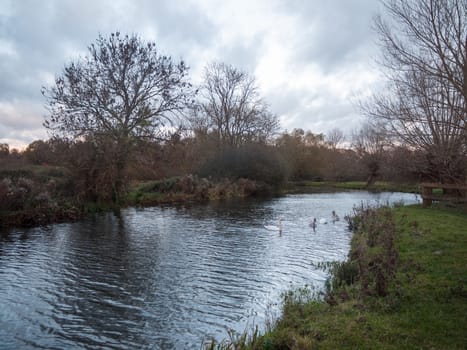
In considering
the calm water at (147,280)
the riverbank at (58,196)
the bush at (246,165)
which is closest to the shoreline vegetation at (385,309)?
the calm water at (147,280)

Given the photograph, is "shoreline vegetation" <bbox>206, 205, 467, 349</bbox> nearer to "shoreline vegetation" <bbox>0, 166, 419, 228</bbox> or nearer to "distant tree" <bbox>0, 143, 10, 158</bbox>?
"shoreline vegetation" <bbox>0, 166, 419, 228</bbox>

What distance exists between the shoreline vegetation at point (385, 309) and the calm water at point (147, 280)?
0.85 m

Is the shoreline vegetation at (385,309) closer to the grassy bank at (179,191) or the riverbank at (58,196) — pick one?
the riverbank at (58,196)

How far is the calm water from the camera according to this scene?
5.82 metres

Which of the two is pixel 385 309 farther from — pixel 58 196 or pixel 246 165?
pixel 246 165

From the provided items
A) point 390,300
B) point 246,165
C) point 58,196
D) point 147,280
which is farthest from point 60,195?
point 246,165

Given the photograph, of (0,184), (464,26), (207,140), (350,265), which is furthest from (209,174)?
(464,26)

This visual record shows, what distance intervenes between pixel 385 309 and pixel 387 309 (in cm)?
3

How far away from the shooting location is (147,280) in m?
8.46

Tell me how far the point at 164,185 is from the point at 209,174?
29.2 ft

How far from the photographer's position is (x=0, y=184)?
49.5 feet

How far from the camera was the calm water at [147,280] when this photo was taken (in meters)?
5.82

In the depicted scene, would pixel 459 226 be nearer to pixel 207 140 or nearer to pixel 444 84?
pixel 444 84

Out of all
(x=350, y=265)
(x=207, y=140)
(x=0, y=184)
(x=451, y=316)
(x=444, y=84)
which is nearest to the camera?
(x=451, y=316)
